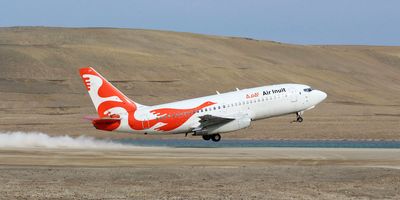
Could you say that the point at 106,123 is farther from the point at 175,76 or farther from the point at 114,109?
the point at 175,76

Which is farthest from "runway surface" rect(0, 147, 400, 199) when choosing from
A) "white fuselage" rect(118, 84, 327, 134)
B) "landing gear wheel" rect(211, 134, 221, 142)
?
"landing gear wheel" rect(211, 134, 221, 142)

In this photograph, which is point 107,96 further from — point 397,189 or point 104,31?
point 104,31

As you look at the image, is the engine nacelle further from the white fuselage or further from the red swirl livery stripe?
the red swirl livery stripe

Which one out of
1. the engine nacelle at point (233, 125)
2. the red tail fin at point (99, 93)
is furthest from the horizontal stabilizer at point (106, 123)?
the engine nacelle at point (233, 125)

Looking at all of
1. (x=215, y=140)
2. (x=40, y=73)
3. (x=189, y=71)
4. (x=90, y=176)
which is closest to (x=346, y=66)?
(x=189, y=71)

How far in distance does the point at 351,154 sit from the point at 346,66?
130498 millimetres

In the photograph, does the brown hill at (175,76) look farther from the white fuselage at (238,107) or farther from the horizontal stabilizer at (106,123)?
the horizontal stabilizer at (106,123)

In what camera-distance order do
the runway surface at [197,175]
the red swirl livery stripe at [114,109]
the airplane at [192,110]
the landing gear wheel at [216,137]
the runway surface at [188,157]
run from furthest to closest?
the landing gear wheel at [216,137] → the airplane at [192,110] → the red swirl livery stripe at [114,109] → the runway surface at [188,157] → the runway surface at [197,175]

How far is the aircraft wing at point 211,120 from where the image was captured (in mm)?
71125

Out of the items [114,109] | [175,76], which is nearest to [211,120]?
[114,109]

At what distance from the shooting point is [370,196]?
32.6 meters

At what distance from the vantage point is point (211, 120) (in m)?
71.6

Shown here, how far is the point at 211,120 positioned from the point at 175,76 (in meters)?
84.6

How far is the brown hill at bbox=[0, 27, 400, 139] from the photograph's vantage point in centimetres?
10225
